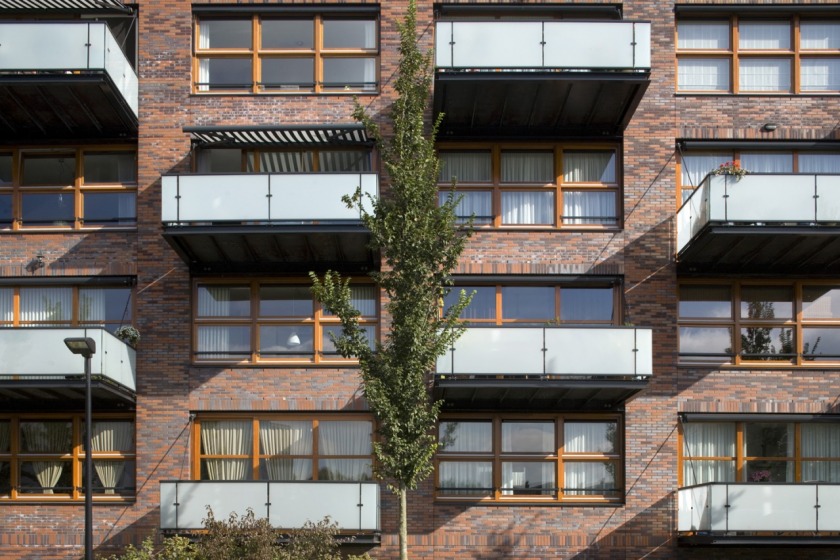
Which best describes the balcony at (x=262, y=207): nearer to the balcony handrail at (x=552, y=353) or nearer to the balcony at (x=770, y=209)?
the balcony handrail at (x=552, y=353)

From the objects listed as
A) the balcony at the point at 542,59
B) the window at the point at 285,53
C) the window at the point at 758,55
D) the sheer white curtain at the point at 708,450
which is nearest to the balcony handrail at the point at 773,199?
the balcony at the point at 542,59

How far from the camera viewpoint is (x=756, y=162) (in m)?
21.0

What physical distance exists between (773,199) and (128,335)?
1240 centimetres

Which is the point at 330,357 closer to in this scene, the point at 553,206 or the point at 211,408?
the point at 211,408

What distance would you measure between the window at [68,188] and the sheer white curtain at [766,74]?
1265 cm

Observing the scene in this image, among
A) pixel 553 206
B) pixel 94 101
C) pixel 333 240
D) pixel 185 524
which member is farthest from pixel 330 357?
pixel 94 101

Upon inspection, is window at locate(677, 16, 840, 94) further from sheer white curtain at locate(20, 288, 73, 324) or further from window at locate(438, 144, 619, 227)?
sheer white curtain at locate(20, 288, 73, 324)

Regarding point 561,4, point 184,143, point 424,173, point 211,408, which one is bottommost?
point 211,408

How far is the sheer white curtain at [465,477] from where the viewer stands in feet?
66.0

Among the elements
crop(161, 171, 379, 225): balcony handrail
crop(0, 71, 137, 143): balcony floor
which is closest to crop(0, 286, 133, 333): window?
crop(161, 171, 379, 225): balcony handrail

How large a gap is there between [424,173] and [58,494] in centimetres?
974

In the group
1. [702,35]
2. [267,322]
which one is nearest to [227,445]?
[267,322]

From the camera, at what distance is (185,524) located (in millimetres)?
18875

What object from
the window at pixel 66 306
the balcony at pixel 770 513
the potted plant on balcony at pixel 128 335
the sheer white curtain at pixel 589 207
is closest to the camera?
the balcony at pixel 770 513
